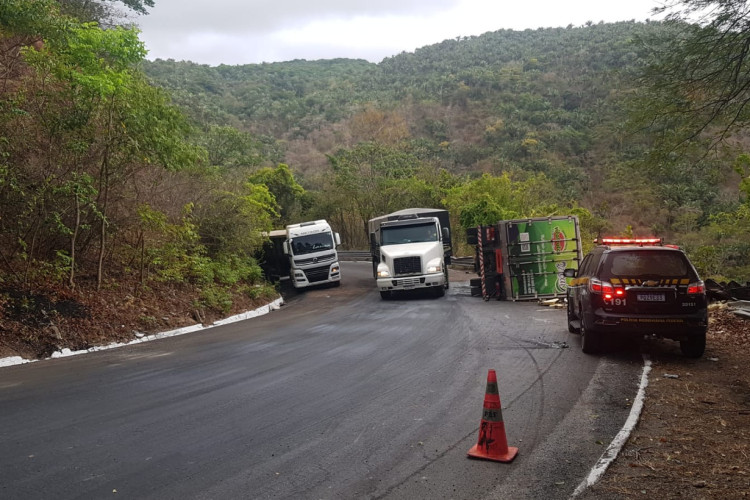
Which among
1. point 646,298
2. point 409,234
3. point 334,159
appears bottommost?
point 646,298

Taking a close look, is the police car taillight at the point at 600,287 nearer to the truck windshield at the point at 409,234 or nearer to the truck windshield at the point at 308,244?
the truck windshield at the point at 409,234

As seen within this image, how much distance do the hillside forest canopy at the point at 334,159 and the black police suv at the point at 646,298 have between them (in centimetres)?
276

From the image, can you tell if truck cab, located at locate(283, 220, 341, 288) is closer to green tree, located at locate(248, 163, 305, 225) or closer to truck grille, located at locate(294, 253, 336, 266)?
truck grille, located at locate(294, 253, 336, 266)

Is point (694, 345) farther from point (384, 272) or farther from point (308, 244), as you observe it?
point (308, 244)

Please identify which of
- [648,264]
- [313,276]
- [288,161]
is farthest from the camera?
[288,161]

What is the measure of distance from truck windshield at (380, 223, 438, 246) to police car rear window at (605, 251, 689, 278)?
1276 centimetres

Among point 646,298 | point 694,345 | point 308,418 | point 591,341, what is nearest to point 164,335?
point 308,418

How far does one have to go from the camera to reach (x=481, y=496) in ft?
14.7

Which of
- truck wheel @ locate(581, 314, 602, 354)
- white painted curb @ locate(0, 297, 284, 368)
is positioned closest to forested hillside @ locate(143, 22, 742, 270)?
truck wheel @ locate(581, 314, 602, 354)

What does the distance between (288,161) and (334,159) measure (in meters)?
26.8

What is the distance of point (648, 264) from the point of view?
9.48 m

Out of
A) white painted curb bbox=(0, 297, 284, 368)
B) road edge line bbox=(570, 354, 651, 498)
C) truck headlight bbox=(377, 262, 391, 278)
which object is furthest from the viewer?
truck headlight bbox=(377, 262, 391, 278)

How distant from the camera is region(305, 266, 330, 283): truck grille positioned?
90.4 ft

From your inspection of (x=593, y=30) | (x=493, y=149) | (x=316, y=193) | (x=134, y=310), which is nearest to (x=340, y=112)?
(x=493, y=149)
